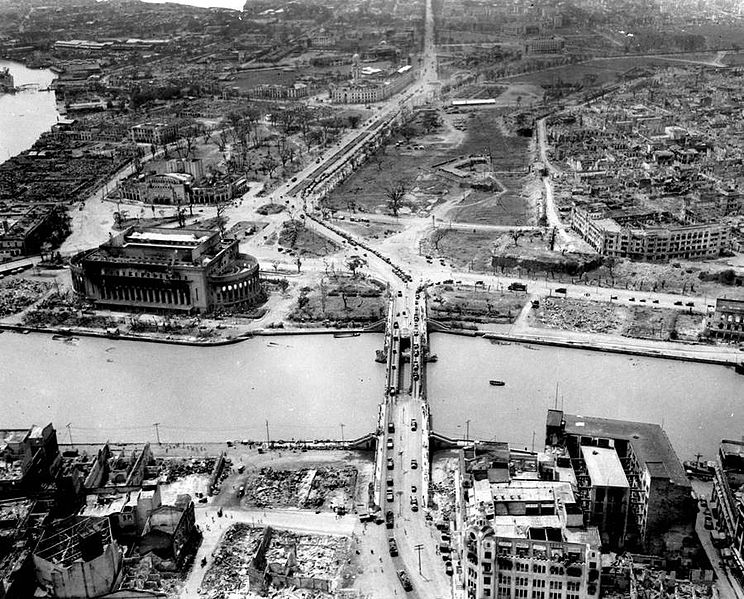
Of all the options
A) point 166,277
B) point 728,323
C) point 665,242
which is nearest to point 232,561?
point 166,277

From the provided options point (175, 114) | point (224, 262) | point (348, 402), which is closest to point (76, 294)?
point (224, 262)

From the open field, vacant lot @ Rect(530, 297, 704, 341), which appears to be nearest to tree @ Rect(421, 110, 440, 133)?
the open field

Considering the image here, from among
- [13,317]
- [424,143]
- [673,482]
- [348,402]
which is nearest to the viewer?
[673,482]

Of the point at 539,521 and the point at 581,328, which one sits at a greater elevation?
the point at 539,521

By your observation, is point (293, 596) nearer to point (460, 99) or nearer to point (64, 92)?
point (460, 99)

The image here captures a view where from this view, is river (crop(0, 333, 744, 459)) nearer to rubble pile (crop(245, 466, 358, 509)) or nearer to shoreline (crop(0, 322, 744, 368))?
shoreline (crop(0, 322, 744, 368))

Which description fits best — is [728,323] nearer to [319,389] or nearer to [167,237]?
[319,389]
